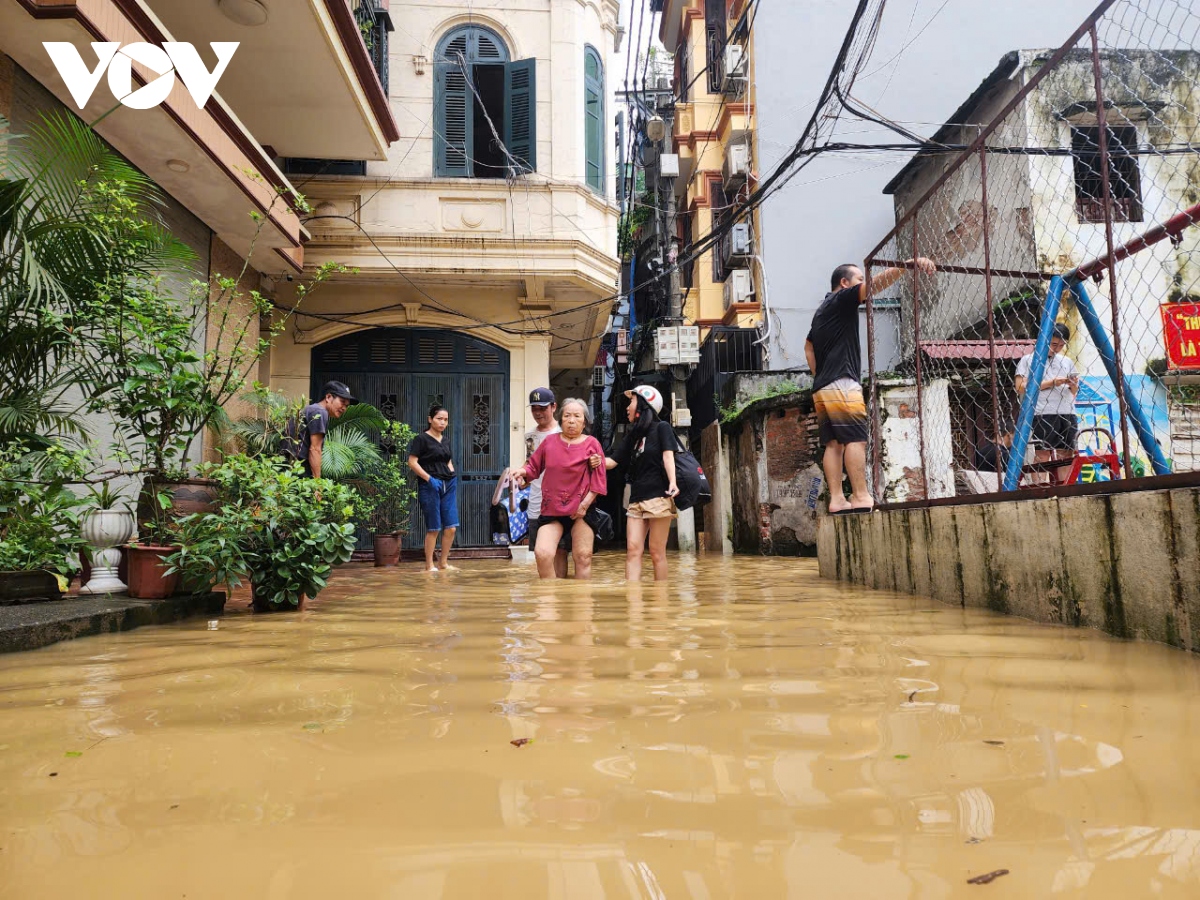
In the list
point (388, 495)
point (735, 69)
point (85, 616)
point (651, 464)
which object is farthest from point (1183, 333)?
point (735, 69)

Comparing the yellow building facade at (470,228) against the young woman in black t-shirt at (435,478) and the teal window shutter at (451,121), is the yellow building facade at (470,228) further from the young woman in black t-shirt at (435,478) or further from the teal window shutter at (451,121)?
the young woman in black t-shirt at (435,478)

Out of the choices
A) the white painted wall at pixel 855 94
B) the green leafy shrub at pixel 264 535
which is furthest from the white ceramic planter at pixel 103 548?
the white painted wall at pixel 855 94

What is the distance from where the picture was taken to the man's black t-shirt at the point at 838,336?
18.2ft

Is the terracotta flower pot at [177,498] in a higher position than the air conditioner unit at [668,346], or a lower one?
lower

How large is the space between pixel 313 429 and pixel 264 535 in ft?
7.49

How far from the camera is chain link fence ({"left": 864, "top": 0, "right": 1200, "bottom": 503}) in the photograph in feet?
16.1

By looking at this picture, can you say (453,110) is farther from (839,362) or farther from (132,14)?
(839,362)

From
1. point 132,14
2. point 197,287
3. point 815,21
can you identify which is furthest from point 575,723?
point 815,21

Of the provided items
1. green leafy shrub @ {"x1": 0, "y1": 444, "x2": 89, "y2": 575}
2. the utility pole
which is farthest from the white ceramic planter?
the utility pole

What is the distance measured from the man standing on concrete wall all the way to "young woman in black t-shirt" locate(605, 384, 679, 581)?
1.15 metres

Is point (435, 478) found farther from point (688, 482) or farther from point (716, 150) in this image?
point (716, 150)

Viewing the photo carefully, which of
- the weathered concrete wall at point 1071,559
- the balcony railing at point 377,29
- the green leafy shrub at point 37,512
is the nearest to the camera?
the weathered concrete wall at point 1071,559

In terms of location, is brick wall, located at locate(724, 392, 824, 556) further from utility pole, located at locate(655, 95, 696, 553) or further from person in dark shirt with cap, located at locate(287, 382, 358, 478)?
person in dark shirt with cap, located at locate(287, 382, 358, 478)

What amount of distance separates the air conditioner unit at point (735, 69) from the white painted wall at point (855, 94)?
0.47m
